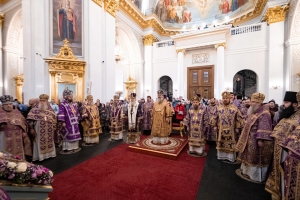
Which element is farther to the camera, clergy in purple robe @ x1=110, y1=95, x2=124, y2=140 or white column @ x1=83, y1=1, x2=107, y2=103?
white column @ x1=83, y1=1, x2=107, y2=103

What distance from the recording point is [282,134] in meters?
2.19

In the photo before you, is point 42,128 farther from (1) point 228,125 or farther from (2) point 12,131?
(1) point 228,125

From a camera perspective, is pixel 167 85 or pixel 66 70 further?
pixel 167 85

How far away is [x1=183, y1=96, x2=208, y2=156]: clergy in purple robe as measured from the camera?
15.5 ft

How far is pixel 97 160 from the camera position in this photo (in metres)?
4.29

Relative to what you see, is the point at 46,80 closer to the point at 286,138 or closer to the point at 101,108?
the point at 101,108

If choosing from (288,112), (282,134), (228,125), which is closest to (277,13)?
(228,125)

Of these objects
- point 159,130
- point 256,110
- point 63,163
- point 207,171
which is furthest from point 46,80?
point 256,110

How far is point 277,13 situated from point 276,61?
338 cm

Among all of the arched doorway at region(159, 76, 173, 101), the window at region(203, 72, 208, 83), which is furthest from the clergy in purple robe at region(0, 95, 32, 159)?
the window at region(203, 72, 208, 83)

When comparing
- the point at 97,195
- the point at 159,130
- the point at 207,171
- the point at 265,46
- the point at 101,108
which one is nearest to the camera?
the point at 97,195

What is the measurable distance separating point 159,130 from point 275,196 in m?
3.35

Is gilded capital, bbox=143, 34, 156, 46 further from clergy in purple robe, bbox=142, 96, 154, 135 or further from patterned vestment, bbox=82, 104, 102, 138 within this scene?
patterned vestment, bbox=82, 104, 102, 138

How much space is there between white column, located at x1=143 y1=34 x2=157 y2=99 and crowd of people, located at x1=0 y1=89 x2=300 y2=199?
839 cm
